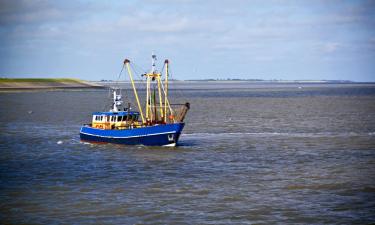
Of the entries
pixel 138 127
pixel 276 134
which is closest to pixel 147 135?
pixel 138 127

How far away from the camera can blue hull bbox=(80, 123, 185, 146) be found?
55.2 m

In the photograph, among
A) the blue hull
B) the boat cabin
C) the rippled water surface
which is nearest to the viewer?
A: the rippled water surface

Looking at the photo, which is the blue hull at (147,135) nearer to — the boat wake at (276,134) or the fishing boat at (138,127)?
the fishing boat at (138,127)

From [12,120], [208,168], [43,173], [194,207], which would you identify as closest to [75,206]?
[194,207]

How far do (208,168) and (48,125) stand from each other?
144 feet

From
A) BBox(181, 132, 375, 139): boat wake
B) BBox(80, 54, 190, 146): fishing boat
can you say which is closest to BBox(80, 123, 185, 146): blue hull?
BBox(80, 54, 190, 146): fishing boat

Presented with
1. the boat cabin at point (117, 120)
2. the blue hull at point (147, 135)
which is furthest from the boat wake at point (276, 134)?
the blue hull at point (147, 135)

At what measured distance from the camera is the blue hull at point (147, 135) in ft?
181

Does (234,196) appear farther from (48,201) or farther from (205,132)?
(205,132)

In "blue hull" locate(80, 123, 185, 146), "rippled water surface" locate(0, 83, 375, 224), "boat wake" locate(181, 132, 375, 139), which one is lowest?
"rippled water surface" locate(0, 83, 375, 224)

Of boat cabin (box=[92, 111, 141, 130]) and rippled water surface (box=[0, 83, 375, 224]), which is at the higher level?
boat cabin (box=[92, 111, 141, 130])

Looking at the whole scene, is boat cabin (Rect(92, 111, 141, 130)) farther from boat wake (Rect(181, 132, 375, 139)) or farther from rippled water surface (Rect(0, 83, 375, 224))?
boat wake (Rect(181, 132, 375, 139))

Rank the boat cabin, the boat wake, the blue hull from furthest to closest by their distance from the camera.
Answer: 1. the boat wake
2. the boat cabin
3. the blue hull

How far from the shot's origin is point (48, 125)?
8231 cm
